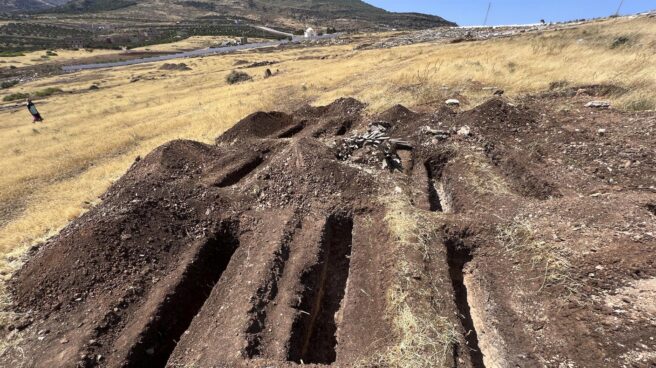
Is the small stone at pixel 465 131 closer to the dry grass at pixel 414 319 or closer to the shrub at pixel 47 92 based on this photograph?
the dry grass at pixel 414 319

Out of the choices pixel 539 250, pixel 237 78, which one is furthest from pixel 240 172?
pixel 237 78

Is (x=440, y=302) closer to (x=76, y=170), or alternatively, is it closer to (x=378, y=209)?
(x=378, y=209)

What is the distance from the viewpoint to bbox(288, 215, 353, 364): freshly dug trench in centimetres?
778

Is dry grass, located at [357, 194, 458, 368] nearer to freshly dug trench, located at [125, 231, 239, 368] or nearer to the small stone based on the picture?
freshly dug trench, located at [125, 231, 239, 368]

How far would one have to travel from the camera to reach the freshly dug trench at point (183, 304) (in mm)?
7480

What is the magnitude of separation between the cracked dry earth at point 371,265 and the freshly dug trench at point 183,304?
0.04 m

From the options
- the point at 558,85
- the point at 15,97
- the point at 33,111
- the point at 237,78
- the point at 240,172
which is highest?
the point at 558,85

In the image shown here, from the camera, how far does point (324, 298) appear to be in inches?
359

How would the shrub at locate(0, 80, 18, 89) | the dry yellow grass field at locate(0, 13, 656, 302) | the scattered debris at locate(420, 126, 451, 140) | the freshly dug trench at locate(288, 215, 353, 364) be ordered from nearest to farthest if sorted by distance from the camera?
the freshly dug trench at locate(288, 215, 353, 364), the scattered debris at locate(420, 126, 451, 140), the dry yellow grass field at locate(0, 13, 656, 302), the shrub at locate(0, 80, 18, 89)

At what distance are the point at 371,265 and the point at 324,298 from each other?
1.50m

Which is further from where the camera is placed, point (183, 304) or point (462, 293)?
point (462, 293)

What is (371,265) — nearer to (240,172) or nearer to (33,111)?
(240,172)

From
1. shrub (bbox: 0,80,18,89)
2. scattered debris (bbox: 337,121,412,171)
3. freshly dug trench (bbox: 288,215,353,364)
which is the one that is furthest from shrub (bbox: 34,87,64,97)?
freshly dug trench (bbox: 288,215,353,364)

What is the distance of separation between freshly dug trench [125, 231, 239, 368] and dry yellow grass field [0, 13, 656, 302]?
5592 mm
